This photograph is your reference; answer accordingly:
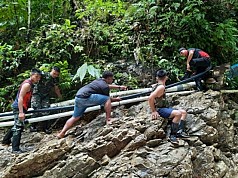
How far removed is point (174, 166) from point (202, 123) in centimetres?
161

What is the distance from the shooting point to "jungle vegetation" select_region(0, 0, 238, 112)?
882 centimetres

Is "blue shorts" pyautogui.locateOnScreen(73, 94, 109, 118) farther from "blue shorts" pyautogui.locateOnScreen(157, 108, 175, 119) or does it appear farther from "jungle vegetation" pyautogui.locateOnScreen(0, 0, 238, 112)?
"jungle vegetation" pyautogui.locateOnScreen(0, 0, 238, 112)

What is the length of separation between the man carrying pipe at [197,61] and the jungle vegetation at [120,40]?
2.06 feet

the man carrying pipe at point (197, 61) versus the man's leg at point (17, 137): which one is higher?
the man carrying pipe at point (197, 61)

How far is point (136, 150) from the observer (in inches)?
225

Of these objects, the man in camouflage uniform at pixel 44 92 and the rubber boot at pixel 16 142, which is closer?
the rubber boot at pixel 16 142

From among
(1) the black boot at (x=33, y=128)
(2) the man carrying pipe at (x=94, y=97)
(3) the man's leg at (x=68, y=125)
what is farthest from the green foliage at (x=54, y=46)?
(3) the man's leg at (x=68, y=125)

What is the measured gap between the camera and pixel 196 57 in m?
7.84

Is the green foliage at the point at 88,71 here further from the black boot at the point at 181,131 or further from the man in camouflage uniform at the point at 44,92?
the black boot at the point at 181,131

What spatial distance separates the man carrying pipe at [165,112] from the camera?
6.08 metres

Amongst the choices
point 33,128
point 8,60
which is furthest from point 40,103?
point 8,60

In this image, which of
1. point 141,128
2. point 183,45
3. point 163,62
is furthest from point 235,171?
point 183,45

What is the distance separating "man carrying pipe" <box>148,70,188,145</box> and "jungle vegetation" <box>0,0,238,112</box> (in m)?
2.26

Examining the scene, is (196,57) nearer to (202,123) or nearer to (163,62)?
(163,62)
